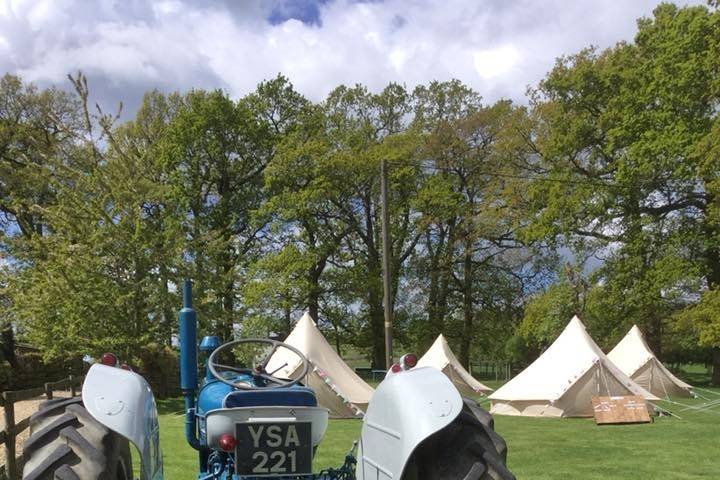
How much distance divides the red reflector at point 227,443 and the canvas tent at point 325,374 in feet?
38.0

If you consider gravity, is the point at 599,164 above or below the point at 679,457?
above

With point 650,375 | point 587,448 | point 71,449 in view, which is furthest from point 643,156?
point 71,449

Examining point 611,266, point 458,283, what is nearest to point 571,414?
point 611,266

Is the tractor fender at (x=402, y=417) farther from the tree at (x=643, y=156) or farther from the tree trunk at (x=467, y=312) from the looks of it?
the tree trunk at (x=467, y=312)

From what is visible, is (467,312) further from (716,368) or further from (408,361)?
(408,361)

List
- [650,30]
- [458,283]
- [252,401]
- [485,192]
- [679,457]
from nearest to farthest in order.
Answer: [252,401]
[679,457]
[650,30]
[485,192]
[458,283]

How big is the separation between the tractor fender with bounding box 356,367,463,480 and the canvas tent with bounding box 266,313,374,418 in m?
11.8

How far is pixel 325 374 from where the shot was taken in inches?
636

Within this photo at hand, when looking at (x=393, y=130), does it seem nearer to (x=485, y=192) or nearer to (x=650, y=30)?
(x=485, y=192)

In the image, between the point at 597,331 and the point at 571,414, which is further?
the point at 597,331

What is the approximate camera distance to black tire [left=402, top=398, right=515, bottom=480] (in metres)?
3.05

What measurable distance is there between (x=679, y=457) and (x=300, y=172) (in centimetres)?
2627

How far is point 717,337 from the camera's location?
21453mm

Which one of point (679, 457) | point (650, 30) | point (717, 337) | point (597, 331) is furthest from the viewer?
point (597, 331)
